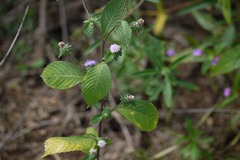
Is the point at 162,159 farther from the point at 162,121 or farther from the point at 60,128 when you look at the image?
the point at 60,128

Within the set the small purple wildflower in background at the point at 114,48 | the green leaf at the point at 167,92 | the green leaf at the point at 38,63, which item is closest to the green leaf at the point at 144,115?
the small purple wildflower in background at the point at 114,48

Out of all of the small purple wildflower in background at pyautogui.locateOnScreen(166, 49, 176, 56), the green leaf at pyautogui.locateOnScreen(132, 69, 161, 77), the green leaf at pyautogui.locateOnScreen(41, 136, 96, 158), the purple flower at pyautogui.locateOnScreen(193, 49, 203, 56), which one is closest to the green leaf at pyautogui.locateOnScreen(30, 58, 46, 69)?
the green leaf at pyautogui.locateOnScreen(132, 69, 161, 77)

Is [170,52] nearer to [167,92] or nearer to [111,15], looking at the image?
[167,92]

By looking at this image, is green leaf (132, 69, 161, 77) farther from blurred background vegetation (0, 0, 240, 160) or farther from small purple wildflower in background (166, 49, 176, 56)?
small purple wildflower in background (166, 49, 176, 56)

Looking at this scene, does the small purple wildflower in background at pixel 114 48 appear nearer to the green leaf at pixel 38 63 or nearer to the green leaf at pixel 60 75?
the green leaf at pixel 60 75

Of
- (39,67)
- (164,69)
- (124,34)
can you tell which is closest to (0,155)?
(39,67)

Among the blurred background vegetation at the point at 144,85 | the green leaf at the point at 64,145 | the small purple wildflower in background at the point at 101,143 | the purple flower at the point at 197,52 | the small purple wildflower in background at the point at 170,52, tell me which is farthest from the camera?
the small purple wildflower in background at the point at 170,52
